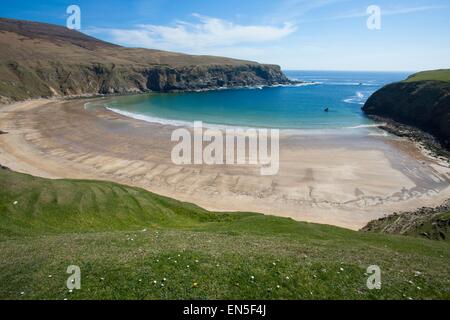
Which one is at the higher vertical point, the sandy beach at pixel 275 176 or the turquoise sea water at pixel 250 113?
the turquoise sea water at pixel 250 113

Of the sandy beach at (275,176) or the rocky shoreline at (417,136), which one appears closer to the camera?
the sandy beach at (275,176)

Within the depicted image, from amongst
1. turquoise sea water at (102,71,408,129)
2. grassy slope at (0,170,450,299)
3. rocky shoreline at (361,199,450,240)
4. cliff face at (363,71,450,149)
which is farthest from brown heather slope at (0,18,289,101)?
rocky shoreline at (361,199,450,240)

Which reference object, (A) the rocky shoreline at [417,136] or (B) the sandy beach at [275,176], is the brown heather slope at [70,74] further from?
(A) the rocky shoreline at [417,136]

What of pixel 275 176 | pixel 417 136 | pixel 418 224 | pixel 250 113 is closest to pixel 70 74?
pixel 250 113

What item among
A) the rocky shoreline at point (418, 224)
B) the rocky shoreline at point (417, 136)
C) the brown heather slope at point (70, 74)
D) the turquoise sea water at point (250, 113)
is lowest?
the rocky shoreline at point (418, 224)

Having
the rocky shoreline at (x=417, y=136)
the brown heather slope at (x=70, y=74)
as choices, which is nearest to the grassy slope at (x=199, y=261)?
the rocky shoreline at (x=417, y=136)

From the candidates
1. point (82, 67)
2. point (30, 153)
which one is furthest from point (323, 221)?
point (82, 67)
